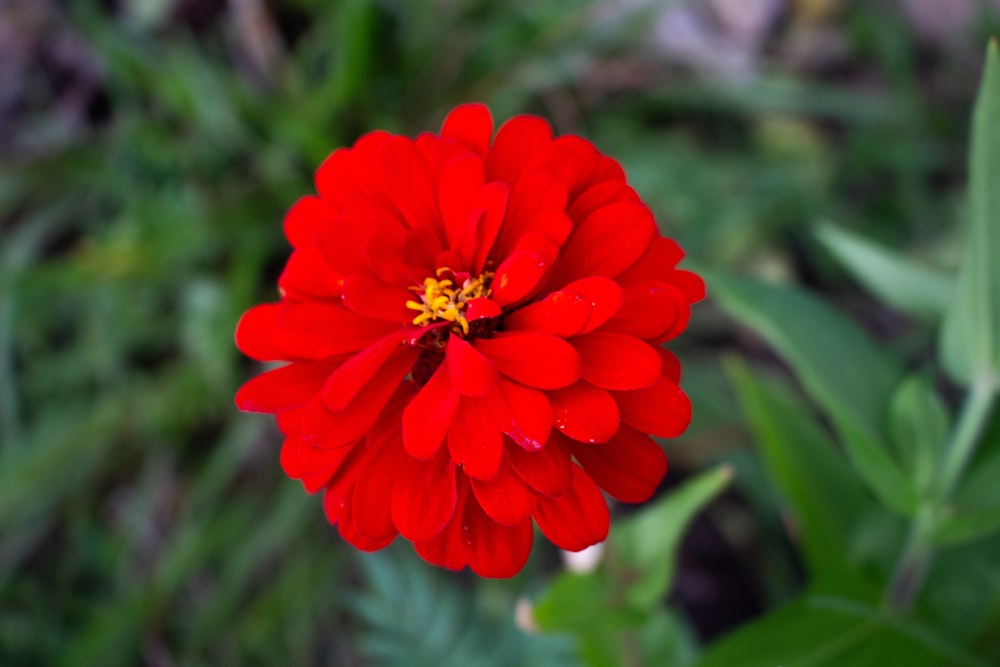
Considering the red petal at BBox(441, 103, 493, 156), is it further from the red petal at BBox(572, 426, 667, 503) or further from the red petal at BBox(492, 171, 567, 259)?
the red petal at BBox(572, 426, 667, 503)

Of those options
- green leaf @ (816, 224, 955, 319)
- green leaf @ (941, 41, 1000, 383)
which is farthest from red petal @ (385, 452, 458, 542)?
green leaf @ (816, 224, 955, 319)

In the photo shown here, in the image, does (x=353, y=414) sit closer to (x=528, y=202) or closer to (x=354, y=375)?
(x=354, y=375)

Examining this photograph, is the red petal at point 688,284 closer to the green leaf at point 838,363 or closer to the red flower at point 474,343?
the red flower at point 474,343

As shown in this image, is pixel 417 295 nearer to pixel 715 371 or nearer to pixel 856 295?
pixel 715 371

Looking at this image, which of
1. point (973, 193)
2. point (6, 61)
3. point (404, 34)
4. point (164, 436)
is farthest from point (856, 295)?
point (6, 61)

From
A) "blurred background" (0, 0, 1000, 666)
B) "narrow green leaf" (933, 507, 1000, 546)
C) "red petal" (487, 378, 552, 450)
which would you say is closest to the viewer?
"red petal" (487, 378, 552, 450)

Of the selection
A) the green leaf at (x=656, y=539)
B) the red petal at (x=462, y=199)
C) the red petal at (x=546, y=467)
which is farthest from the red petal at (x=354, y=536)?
the green leaf at (x=656, y=539)

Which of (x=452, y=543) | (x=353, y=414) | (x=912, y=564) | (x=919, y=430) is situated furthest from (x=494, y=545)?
(x=912, y=564)
